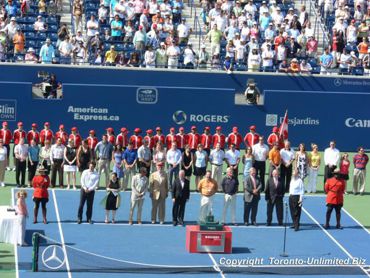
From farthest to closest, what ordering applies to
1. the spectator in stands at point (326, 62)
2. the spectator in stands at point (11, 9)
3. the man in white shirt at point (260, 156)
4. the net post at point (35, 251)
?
the spectator in stands at point (11, 9), the spectator in stands at point (326, 62), the man in white shirt at point (260, 156), the net post at point (35, 251)

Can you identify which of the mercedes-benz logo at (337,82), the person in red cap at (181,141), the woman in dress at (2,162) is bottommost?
the woman in dress at (2,162)

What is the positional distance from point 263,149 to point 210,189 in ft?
16.4

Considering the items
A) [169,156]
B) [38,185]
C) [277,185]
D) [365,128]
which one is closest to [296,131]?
[365,128]

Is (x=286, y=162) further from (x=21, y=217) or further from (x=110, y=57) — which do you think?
(x=110, y=57)

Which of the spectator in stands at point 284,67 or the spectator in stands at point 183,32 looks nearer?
the spectator in stands at point 284,67

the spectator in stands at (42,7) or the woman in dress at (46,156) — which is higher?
the spectator in stands at (42,7)

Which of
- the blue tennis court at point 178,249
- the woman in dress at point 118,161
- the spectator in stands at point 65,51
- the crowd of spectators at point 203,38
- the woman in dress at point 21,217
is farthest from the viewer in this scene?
the crowd of spectators at point 203,38

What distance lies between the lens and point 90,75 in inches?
1660

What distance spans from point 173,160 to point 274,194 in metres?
4.46

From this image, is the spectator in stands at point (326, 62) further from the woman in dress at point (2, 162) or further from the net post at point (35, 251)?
the net post at point (35, 251)

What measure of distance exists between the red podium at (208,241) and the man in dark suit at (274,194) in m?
3.06

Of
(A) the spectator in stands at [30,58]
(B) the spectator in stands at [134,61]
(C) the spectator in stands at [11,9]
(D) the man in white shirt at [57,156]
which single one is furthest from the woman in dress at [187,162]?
(C) the spectator in stands at [11,9]

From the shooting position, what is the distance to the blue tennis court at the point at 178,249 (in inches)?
1034

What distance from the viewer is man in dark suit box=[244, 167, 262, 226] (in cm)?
3036
